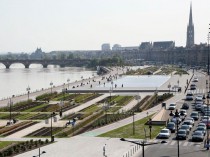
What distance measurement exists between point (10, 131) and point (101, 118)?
10.7m

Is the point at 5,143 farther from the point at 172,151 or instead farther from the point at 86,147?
the point at 172,151

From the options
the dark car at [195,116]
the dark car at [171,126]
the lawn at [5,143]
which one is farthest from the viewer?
the dark car at [195,116]

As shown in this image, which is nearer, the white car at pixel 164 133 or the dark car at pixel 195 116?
the white car at pixel 164 133

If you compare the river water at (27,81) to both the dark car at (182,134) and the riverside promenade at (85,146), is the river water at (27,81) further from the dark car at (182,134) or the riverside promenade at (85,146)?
the dark car at (182,134)

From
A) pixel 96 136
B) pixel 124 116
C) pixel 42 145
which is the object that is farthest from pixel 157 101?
pixel 42 145

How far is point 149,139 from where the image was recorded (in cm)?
3872

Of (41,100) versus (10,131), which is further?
(41,100)

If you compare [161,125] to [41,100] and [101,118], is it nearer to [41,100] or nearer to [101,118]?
[101,118]

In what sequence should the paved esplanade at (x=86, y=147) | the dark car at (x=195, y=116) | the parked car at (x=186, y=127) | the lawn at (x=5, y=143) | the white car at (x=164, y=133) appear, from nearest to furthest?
the paved esplanade at (x=86, y=147) → the lawn at (x=5, y=143) → the white car at (x=164, y=133) → the parked car at (x=186, y=127) → the dark car at (x=195, y=116)

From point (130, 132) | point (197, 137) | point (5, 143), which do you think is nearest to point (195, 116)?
point (130, 132)

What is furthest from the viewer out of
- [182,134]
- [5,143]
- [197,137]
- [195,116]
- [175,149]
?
[195,116]

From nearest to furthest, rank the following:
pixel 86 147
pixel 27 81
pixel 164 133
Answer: pixel 86 147 < pixel 164 133 < pixel 27 81

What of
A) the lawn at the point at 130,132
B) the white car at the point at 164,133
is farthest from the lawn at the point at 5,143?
the white car at the point at 164,133

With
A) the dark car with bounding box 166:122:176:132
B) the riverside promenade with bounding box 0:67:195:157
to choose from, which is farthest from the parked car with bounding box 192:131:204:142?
the riverside promenade with bounding box 0:67:195:157
